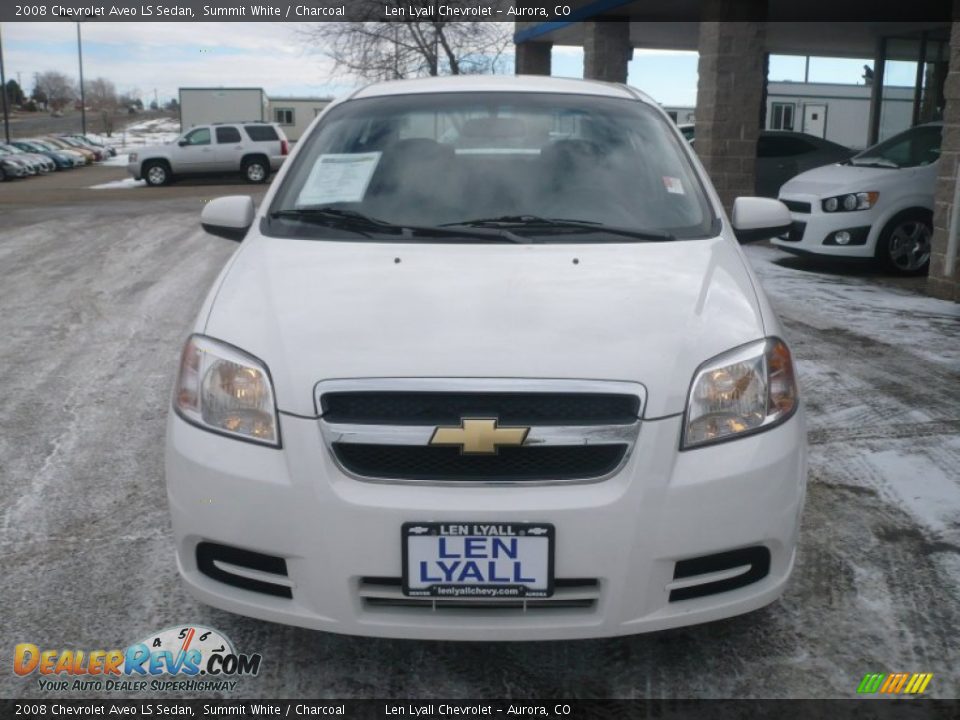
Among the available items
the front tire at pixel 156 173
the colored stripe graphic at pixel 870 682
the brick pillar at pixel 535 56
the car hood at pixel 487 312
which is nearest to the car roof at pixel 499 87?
the car hood at pixel 487 312

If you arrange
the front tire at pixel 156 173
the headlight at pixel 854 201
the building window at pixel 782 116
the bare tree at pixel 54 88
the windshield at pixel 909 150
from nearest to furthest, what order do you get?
the headlight at pixel 854 201 → the windshield at pixel 909 150 → the front tire at pixel 156 173 → the building window at pixel 782 116 → the bare tree at pixel 54 88

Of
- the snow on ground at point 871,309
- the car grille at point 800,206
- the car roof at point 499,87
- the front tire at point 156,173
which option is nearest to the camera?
the car roof at point 499,87

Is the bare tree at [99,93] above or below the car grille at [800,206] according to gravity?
above

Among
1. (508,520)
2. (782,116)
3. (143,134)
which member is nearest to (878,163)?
(508,520)

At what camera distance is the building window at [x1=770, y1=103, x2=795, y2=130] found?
1372 inches

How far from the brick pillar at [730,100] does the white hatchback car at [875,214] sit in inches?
A: 152

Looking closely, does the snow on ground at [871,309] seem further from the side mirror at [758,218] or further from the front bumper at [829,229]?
→ the side mirror at [758,218]

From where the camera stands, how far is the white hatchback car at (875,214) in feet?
33.2

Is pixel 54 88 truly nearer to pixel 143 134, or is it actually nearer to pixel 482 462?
pixel 143 134

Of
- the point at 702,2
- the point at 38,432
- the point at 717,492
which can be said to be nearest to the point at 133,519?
the point at 38,432

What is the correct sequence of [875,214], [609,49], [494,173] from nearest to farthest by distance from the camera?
[494,173]
[875,214]
[609,49]

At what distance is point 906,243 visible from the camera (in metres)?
10.3

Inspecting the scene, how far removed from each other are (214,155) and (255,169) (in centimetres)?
117

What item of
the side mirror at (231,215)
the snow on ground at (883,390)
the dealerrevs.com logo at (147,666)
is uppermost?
the side mirror at (231,215)
